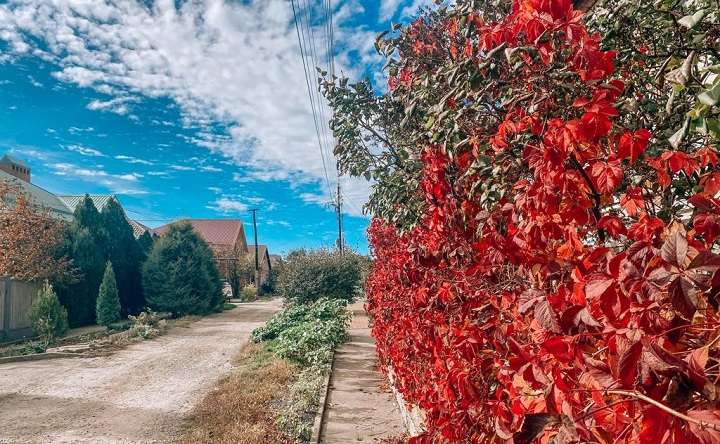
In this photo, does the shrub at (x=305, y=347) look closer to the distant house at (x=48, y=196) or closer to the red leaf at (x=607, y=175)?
the red leaf at (x=607, y=175)

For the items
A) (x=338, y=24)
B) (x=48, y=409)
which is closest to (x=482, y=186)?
(x=48, y=409)

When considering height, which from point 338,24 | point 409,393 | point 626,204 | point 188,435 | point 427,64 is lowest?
point 188,435

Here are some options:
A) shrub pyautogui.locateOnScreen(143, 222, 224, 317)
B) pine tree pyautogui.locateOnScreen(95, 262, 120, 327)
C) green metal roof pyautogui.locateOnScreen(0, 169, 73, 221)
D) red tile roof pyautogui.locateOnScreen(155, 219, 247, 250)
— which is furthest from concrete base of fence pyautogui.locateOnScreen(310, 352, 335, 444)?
red tile roof pyautogui.locateOnScreen(155, 219, 247, 250)

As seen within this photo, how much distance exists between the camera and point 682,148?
166cm

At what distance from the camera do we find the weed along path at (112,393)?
5.30 meters

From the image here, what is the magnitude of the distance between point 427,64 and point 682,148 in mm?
2107

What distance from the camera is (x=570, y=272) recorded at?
148 cm

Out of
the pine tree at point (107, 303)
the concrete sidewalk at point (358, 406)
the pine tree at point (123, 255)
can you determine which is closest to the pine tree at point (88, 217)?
the pine tree at point (123, 255)

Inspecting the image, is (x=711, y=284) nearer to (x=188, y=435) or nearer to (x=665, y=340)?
(x=665, y=340)

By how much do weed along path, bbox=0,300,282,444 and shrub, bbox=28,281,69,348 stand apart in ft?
7.37

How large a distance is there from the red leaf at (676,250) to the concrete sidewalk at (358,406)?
4313 millimetres

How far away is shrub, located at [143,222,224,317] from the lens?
17984 mm

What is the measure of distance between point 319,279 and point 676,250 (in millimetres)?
13328

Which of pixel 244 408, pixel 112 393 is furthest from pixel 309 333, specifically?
pixel 112 393
